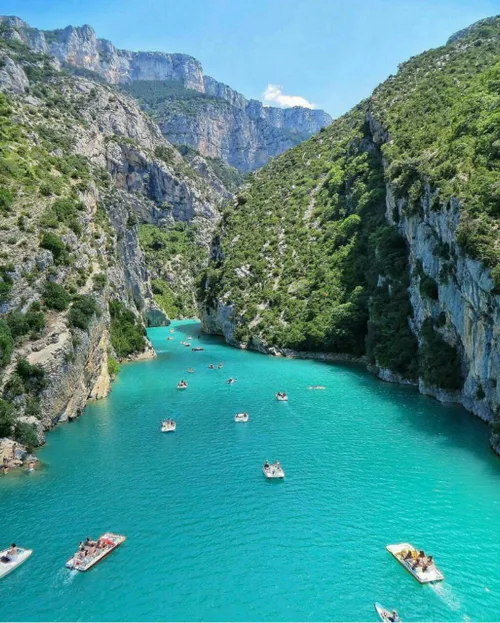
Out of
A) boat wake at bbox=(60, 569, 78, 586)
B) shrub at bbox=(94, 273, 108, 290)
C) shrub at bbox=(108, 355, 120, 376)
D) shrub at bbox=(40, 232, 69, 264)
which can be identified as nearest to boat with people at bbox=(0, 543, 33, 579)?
boat wake at bbox=(60, 569, 78, 586)

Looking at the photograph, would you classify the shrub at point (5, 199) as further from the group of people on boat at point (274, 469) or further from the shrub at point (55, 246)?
the group of people on boat at point (274, 469)

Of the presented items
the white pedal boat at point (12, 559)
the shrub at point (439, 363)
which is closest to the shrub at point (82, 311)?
the white pedal boat at point (12, 559)

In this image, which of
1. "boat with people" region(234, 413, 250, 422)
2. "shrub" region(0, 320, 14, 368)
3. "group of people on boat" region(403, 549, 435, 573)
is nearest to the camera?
"group of people on boat" region(403, 549, 435, 573)

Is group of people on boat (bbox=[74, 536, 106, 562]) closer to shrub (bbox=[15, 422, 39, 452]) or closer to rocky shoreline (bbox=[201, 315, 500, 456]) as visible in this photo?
shrub (bbox=[15, 422, 39, 452])

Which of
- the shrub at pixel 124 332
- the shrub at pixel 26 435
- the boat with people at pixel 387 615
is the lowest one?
the shrub at pixel 26 435

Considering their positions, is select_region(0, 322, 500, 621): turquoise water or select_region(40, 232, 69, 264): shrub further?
select_region(40, 232, 69, 264): shrub

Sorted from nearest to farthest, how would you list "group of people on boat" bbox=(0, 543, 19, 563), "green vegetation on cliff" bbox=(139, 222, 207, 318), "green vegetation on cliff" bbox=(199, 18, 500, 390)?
"group of people on boat" bbox=(0, 543, 19, 563)
"green vegetation on cliff" bbox=(199, 18, 500, 390)
"green vegetation on cliff" bbox=(139, 222, 207, 318)
